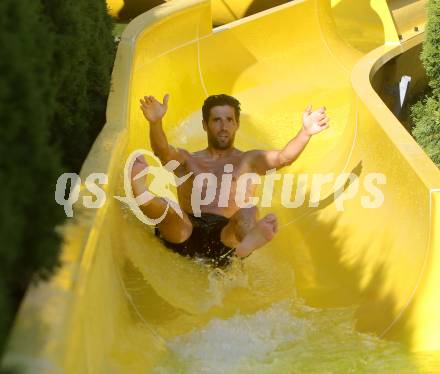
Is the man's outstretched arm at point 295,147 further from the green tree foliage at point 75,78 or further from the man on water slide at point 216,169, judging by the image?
the green tree foliage at point 75,78

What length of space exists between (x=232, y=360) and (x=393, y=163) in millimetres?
1250

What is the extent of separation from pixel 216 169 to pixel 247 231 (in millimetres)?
399

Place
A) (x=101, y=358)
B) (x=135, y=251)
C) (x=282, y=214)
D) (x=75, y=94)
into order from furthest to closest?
(x=282, y=214) < (x=135, y=251) < (x=75, y=94) < (x=101, y=358)

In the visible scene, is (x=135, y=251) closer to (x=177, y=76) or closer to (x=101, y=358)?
(x=101, y=358)

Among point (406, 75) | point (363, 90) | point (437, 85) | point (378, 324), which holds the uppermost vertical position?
point (406, 75)

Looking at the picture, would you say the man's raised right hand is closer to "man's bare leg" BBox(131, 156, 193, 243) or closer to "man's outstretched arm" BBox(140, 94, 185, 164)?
"man's outstretched arm" BBox(140, 94, 185, 164)

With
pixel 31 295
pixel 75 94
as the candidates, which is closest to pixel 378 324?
pixel 75 94

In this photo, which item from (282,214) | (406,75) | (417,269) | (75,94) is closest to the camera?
(75,94)

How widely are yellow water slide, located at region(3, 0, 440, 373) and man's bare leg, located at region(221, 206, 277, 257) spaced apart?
22 centimetres

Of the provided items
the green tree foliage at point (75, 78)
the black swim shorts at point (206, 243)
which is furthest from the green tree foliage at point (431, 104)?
the green tree foliage at point (75, 78)

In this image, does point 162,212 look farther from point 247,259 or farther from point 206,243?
point 247,259

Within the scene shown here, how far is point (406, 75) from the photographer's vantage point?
24.3 feet

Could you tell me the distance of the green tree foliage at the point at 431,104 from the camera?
620 cm

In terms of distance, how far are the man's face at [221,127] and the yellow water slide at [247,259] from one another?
1.48 ft
